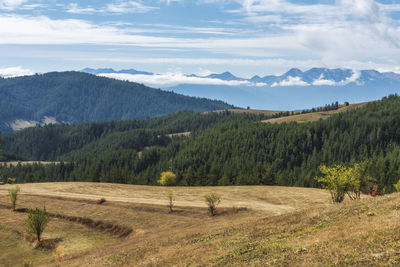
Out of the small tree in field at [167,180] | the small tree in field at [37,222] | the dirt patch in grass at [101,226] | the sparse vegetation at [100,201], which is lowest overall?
the small tree in field at [167,180]

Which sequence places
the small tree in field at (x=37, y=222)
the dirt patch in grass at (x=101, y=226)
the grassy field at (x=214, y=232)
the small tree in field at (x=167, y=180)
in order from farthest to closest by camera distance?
the small tree in field at (x=167, y=180), the dirt patch in grass at (x=101, y=226), the small tree in field at (x=37, y=222), the grassy field at (x=214, y=232)

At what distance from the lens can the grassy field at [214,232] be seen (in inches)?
1267

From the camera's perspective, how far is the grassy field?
3219cm

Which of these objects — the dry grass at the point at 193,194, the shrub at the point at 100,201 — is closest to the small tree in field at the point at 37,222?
the shrub at the point at 100,201

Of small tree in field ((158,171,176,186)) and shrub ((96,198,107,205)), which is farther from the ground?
shrub ((96,198,107,205))

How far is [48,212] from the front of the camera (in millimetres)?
87125

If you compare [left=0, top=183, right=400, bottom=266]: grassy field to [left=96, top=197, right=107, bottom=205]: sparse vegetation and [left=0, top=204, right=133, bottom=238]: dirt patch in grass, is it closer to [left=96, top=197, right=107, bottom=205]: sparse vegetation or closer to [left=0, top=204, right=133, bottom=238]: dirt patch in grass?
[left=0, top=204, right=133, bottom=238]: dirt patch in grass

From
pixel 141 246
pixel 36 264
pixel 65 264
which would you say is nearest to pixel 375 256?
pixel 141 246

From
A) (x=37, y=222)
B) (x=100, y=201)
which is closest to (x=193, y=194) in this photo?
(x=100, y=201)

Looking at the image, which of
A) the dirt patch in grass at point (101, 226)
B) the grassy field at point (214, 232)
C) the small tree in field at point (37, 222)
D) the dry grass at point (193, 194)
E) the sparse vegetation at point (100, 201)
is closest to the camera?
the grassy field at point (214, 232)

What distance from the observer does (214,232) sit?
52156 mm

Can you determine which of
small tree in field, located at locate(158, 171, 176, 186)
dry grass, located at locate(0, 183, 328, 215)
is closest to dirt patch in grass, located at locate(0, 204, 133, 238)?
dry grass, located at locate(0, 183, 328, 215)

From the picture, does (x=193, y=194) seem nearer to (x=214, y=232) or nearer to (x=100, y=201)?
(x=100, y=201)

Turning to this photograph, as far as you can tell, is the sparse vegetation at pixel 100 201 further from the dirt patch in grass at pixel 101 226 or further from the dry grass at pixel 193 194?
the dirt patch in grass at pixel 101 226
